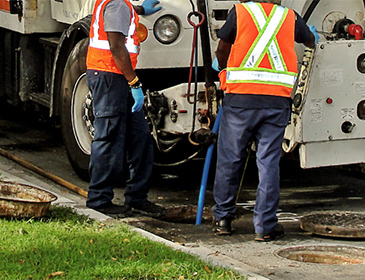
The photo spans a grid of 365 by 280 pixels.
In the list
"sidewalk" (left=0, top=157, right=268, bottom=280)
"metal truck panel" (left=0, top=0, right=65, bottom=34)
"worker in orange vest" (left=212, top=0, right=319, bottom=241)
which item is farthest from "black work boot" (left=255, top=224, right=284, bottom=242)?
"metal truck panel" (left=0, top=0, right=65, bottom=34)

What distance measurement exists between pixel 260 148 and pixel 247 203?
3.81 feet

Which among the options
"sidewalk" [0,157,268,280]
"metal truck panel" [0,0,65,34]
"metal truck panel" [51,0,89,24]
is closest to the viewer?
"sidewalk" [0,157,268,280]

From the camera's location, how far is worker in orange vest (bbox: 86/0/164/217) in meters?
5.66

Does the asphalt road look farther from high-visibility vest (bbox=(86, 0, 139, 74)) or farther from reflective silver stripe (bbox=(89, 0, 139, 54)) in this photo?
reflective silver stripe (bbox=(89, 0, 139, 54))

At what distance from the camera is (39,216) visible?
5.26 m

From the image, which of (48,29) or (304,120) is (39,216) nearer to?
(304,120)

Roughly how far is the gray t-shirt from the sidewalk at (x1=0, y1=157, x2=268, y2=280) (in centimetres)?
122

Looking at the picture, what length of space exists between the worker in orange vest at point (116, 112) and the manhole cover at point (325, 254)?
1.18 meters

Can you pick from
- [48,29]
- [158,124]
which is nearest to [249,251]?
[158,124]

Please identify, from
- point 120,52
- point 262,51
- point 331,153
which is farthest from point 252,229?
point 120,52

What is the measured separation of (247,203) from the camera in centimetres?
654

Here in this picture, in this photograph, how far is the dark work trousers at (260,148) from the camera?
5.41 meters

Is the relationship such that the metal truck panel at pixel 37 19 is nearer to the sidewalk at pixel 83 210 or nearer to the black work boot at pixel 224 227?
the sidewalk at pixel 83 210

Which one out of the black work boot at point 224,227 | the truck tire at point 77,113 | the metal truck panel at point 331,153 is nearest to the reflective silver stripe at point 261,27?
the metal truck panel at point 331,153
